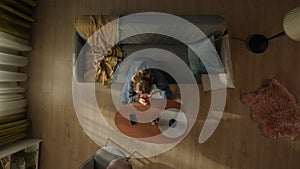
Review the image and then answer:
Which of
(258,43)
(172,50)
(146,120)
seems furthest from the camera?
(258,43)

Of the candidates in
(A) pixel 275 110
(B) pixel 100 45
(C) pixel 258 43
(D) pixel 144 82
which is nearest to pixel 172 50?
(D) pixel 144 82

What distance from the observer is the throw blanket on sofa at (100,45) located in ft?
8.09

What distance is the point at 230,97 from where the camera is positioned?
295 cm

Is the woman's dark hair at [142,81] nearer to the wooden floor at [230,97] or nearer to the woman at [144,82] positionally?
the woman at [144,82]

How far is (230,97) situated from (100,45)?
4.90 ft

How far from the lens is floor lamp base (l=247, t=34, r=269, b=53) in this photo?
2875 millimetres

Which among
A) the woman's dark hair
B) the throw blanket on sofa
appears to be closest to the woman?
the woman's dark hair

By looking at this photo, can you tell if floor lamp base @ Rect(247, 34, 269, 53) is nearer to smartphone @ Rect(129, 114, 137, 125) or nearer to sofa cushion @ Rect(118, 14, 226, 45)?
sofa cushion @ Rect(118, 14, 226, 45)

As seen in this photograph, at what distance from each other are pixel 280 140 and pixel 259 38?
3.67 ft

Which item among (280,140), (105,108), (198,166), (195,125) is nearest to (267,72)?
(280,140)

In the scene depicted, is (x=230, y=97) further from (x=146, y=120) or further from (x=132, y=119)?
(x=132, y=119)

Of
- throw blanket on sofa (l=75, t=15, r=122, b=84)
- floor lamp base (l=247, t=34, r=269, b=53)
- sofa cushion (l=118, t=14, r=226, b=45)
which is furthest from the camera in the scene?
floor lamp base (l=247, t=34, r=269, b=53)

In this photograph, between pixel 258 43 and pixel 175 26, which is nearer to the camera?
pixel 175 26

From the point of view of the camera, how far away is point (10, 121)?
2.76 m
